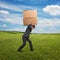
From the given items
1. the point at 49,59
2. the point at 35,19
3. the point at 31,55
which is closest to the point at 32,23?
the point at 35,19

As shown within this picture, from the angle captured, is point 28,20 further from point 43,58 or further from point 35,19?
point 43,58

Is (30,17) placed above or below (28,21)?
above

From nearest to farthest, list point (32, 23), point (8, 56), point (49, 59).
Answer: point (49, 59)
point (8, 56)
point (32, 23)

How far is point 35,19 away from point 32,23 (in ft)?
0.72

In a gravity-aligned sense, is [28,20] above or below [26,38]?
above

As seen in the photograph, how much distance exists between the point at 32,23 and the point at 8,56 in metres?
1.95

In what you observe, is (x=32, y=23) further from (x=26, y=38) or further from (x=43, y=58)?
(x=43, y=58)

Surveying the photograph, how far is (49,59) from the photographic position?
8.77 m

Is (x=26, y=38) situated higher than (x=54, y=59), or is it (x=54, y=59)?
(x=26, y=38)

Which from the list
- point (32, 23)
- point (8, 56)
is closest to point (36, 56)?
point (8, 56)

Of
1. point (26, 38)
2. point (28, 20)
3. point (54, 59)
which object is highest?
point (28, 20)

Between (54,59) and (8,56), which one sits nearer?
(54,59)

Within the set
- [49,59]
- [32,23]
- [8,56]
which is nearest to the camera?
[49,59]

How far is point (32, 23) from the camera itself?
34.7ft
